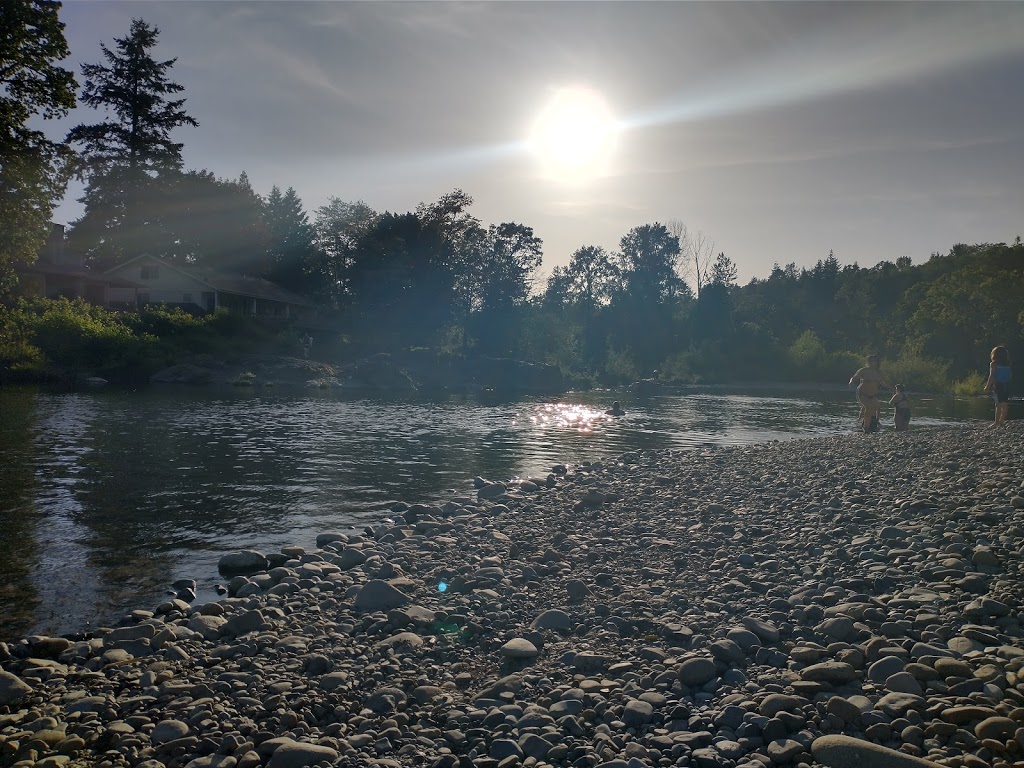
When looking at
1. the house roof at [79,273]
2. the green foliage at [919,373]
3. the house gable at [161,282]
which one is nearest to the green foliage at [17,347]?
the house roof at [79,273]

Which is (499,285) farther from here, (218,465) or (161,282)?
(218,465)

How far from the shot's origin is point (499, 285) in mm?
80250

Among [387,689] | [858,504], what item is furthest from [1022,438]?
[387,689]

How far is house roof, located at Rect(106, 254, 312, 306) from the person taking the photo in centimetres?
7025

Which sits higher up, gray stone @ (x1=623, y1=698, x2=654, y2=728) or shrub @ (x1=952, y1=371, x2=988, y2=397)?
shrub @ (x1=952, y1=371, x2=988, y2=397)

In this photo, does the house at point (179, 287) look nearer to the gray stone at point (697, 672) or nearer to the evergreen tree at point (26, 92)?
the evergreen tree at point (26, 92)

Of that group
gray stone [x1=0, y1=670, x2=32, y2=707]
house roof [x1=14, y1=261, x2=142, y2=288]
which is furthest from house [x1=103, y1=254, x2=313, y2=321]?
gray stone [x1=0, y1=670, x2=32, y2=707]

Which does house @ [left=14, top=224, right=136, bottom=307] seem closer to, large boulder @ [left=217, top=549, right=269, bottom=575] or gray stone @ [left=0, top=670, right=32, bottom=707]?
large boulder @ [left=217, top=549, right=269, bottom=575]

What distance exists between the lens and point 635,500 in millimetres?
13680

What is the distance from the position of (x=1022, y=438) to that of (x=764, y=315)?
278 ft

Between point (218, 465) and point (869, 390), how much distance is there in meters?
20.4

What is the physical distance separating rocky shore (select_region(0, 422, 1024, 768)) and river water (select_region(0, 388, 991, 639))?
68.8 inches

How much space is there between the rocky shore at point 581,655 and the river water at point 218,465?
68.8 inches

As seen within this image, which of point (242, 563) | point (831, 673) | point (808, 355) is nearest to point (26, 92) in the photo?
point (242, 563)
